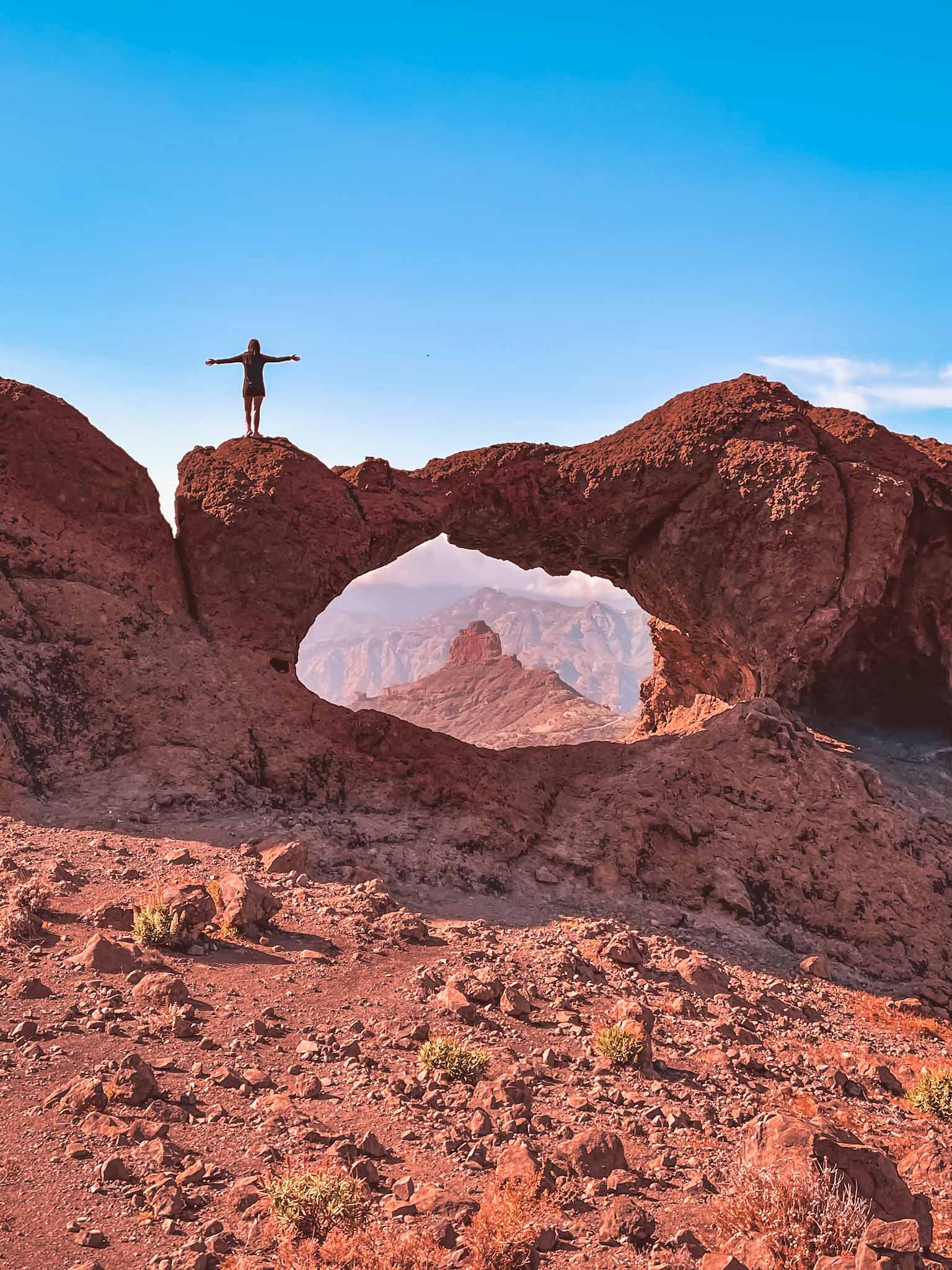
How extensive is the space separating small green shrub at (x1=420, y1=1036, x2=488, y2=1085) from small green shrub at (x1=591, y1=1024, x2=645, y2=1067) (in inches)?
47.9

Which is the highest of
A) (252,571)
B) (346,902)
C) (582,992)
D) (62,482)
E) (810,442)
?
(810,442)

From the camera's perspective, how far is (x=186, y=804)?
449 inches

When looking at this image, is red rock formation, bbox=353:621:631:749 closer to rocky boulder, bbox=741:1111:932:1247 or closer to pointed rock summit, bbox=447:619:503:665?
pointed rock summit, bbox=447:619:503:665

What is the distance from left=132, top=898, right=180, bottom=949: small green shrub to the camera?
791cm

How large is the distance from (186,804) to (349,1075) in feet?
18.8

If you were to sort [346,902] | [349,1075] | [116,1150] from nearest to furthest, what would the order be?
[116,1150]
[349,1075]
[346,902]

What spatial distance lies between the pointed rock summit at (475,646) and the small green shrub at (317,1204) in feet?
298

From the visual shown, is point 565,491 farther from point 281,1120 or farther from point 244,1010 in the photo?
point 281,1120

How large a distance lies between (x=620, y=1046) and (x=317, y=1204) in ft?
11.0

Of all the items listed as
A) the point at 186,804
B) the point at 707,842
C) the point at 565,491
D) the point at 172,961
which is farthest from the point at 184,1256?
the point at 565,491

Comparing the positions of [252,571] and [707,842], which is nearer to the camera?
[707,842]

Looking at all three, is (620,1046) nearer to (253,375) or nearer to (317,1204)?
(317,1204)

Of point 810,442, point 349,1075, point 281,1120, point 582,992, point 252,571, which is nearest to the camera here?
point 281,1120

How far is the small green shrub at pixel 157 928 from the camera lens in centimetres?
791
